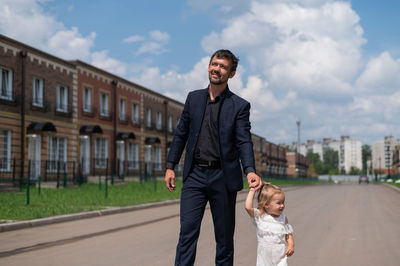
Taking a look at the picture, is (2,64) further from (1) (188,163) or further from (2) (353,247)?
(1) (188,163)

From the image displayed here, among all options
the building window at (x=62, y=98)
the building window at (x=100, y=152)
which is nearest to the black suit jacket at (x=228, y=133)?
the building window at (x=62, y=98)

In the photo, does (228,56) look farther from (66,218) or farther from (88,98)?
(88,98)

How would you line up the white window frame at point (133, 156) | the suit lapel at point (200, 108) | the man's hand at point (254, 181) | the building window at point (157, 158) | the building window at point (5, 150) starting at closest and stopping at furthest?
the man's hand at point (254, 181), the suit lapel at point (200, 108), the building window at point (5, 150), the white window frame at point (133, 156), the building window at point (157, 158)

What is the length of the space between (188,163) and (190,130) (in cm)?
29

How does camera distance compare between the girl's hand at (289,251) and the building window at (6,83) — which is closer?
the girl's hand at (289,251)

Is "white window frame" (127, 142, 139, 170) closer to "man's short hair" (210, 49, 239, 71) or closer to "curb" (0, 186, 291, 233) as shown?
"curb" (0, 186, 291, 233)

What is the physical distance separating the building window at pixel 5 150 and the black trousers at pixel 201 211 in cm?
2079

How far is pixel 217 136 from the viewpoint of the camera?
400cm

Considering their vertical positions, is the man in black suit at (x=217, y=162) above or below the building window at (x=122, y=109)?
below

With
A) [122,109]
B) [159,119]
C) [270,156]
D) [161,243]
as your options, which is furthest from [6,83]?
[270,156]

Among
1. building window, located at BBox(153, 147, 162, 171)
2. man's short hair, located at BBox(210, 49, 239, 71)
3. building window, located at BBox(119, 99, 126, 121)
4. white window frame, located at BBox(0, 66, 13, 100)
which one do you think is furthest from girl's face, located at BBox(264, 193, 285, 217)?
building window, located at BBox(153, 147, 162, 171)

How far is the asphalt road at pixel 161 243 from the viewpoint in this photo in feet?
21.5

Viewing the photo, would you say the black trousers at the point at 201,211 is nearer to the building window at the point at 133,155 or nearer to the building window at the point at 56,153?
the building window at the point at 56,153

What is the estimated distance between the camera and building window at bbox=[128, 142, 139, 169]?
35.6 meters
